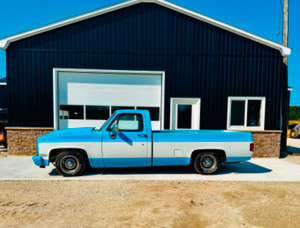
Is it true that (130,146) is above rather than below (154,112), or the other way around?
below

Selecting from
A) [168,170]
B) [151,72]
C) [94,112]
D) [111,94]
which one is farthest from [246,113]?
[94,112]

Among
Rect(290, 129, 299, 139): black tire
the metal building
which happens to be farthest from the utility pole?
Rect(290, 129, 299, 139): black tire

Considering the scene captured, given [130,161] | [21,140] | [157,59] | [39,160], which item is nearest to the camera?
[39,160]

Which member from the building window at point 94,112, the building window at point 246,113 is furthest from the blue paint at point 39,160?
the building window at point 246,113

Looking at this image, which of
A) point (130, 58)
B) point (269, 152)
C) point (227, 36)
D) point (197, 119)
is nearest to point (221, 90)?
point (197, 119)

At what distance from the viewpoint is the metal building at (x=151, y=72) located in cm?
832

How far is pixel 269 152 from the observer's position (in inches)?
337

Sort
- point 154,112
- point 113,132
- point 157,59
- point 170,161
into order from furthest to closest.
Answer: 1. point 154,112
2. point 157,59
3. point 170,161
4. point 113,132

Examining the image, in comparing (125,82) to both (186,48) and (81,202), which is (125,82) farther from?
(81,202)

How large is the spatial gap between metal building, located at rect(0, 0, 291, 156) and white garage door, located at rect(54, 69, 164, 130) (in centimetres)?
5

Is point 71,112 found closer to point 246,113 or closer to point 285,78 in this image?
point 246,113

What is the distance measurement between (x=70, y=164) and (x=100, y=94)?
4.19 m

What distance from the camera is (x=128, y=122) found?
17.7ft

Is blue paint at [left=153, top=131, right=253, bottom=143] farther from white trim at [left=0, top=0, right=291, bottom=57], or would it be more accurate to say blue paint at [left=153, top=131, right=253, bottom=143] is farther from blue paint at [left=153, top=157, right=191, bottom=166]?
white trim at [left=0, top=0, right=291, bottom=57]
